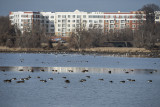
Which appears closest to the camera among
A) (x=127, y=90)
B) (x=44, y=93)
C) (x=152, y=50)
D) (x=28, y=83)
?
(x=44, y=93)

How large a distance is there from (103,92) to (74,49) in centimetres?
7998

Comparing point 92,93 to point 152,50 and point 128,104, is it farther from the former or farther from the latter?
point 152,50

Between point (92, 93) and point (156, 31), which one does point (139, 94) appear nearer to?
point (92, 93)

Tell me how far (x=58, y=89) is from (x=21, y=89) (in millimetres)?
2884

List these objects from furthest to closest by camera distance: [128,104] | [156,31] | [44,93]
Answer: [156,31], [44,93], [128,104]

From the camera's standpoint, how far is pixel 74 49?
11119cm

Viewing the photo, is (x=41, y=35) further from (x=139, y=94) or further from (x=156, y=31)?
(x=139, y=94)

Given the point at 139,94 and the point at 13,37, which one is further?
the point at 13,37

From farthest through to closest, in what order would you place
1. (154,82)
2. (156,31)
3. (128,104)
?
(156,31) < (154,82) < (128,104)

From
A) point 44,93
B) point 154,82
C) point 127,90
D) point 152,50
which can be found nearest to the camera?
point 44,93

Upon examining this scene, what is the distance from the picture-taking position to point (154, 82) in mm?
38469

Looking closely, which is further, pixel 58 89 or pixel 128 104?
pixel 58 89

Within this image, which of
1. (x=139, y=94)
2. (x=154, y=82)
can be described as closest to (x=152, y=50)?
(x=154, y=82)

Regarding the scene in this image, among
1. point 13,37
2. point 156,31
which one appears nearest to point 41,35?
point 13,37
